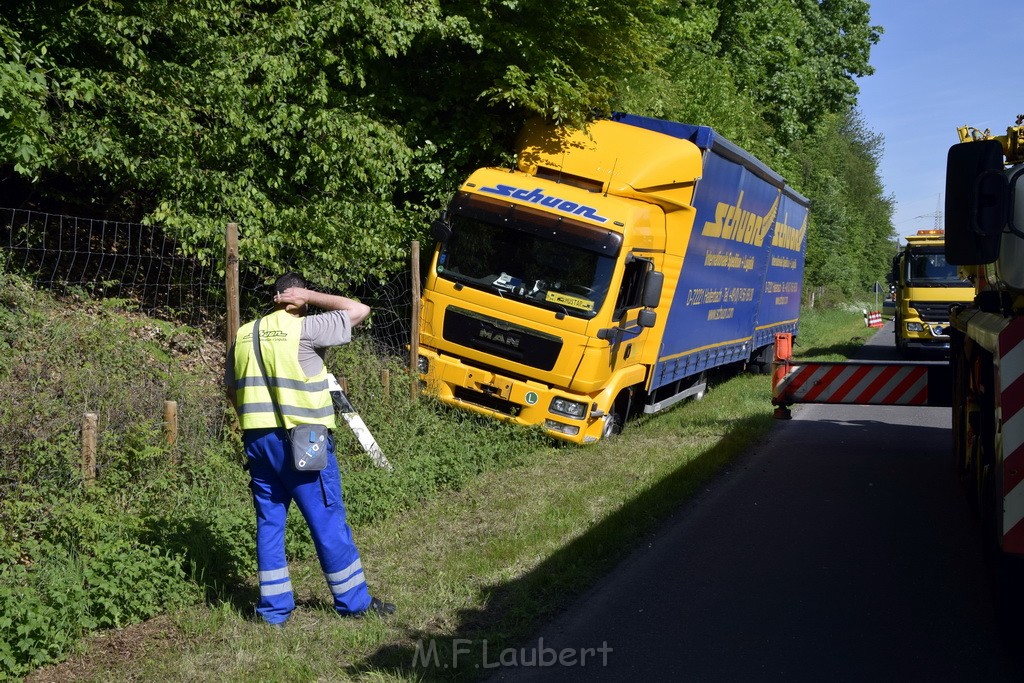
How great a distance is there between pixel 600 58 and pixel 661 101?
13.7 ft

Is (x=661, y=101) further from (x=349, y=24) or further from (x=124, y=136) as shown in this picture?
(x=124, y=136)

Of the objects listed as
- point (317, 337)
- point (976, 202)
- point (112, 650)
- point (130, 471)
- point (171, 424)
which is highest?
point (976, 202)

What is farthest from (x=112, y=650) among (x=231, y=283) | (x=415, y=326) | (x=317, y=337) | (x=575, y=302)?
(x=575, y=302)

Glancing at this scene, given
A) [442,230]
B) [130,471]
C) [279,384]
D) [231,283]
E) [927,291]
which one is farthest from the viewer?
[927,291]

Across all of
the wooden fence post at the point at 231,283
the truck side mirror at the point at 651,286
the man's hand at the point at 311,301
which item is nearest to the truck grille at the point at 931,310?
the truck side mirror at the point at 651,286

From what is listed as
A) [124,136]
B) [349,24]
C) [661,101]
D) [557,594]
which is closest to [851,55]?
[661,101]

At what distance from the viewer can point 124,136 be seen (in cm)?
971

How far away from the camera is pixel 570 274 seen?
10.6 meters

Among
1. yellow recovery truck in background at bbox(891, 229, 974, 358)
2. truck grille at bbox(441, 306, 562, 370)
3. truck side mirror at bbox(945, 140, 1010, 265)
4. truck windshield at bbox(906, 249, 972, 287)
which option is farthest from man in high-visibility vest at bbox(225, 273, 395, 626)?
truck windshield at bbox(906, 249, 972, 287)

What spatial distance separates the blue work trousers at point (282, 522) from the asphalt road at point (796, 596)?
102 cm

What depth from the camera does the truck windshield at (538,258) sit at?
10516mm

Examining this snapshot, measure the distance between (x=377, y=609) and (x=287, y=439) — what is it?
105cm

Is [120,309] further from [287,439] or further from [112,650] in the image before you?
[112,650]

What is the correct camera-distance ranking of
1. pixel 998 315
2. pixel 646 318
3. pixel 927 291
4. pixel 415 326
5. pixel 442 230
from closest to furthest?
pixel 998 315 < pixel 442 230 < pixel 415 326 < pixel 646 318 < pixel 927 291
